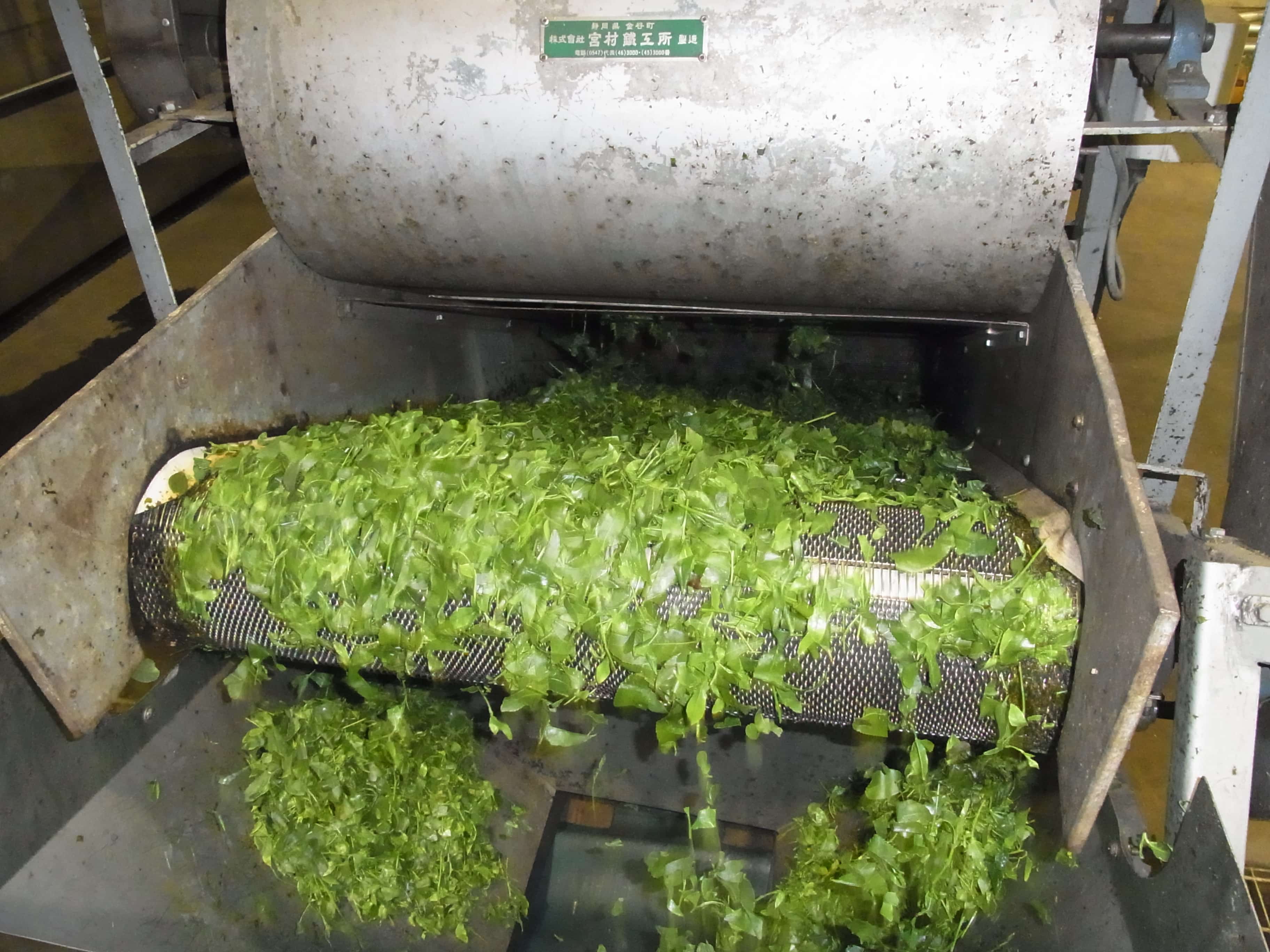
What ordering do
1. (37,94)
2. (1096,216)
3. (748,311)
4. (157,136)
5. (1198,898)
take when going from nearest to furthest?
1. (1198,898)
2. (157,136)
3. (748,311)
4. (1096,216)
5. (37,94)

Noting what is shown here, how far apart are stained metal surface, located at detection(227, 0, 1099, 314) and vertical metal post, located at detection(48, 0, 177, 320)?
0.22 m

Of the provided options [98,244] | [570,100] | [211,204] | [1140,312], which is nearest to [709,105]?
[570,100]

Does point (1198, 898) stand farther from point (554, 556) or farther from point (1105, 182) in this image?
point (1105, 182)

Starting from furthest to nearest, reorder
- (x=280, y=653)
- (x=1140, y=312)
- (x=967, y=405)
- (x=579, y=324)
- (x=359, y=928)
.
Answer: (x=1140, y=312), (x=579, y=324), (x=967, y=405), (x=359, y=928), (x=280, y=653)

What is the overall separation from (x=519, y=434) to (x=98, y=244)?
12.1 ft

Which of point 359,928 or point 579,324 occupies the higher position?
point 579,324

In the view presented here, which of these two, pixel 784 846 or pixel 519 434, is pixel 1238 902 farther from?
pixel 519 434

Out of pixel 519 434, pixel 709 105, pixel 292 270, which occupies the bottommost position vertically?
pixel 519 434

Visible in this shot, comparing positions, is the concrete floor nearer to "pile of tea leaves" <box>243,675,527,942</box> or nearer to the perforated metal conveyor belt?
the perforated metal conveyor belt

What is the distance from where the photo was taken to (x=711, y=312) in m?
1.56

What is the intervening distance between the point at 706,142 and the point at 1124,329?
3.34 meters

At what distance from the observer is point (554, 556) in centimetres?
109

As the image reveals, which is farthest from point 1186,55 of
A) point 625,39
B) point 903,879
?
point 903,879

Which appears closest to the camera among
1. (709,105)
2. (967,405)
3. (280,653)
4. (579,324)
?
(709,105)
